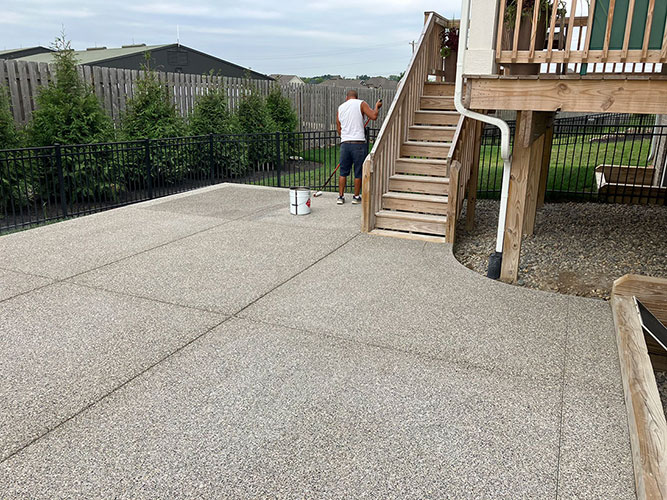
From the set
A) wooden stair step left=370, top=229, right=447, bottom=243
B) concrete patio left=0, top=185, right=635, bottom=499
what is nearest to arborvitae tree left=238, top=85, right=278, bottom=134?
wooden stair step left=370, top=229, right=447, bottom=243

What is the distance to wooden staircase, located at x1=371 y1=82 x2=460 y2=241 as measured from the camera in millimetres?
6516

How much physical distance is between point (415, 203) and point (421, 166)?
2.68ft

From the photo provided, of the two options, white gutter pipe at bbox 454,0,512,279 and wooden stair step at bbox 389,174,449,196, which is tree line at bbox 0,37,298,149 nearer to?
wooden stair step at bbox 389,174,449,196

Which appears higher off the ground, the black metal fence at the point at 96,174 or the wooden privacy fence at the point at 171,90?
the wooden privacy fence at the point at 171,90

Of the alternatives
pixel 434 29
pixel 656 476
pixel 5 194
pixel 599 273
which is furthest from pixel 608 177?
pixel 5 194

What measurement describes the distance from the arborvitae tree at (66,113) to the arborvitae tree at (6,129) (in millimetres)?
474

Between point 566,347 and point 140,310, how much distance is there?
3.21 metres

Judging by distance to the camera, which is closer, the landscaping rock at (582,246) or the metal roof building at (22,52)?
the landscaping rock at (582,246)

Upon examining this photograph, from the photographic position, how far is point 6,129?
7.91 meters

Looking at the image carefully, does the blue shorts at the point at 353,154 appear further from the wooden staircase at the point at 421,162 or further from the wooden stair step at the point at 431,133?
the wooden stair step at the point at 431,133

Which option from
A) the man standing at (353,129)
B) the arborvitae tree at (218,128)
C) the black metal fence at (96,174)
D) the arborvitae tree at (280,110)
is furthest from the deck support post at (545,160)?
the arborvitae tree at (280,110)

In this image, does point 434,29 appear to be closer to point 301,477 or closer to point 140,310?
point 140,310

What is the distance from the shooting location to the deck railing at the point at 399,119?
21.3ft

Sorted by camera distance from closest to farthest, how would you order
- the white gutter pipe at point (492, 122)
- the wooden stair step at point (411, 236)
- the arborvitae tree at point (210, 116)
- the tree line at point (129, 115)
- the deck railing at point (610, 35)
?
1. the deck railing at point (610, 35)
2. the white gutter pipe at point (492, 122)
3. the wooden stair step at point (411, 236)
4. the tree line at point (129, 115)
5. the arborvitae tree at point (210, 116)
